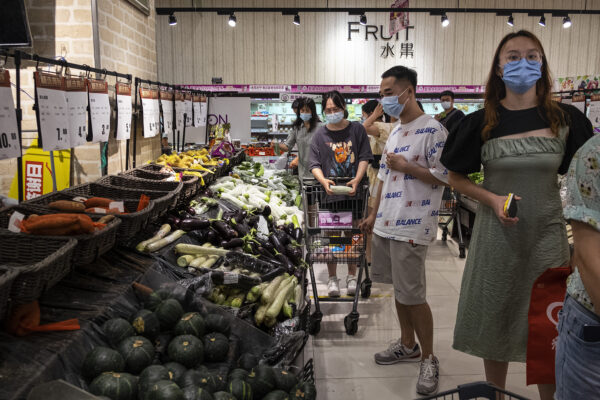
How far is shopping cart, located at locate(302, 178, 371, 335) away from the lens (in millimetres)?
3873

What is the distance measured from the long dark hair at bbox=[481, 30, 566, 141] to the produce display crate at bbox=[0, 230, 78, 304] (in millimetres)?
1864

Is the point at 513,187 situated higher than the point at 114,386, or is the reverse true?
the point at 513,187

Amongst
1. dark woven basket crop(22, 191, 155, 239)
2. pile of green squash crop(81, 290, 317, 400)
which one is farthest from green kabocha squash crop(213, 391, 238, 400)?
dark woven basket crop(22, 191, 155, 239)

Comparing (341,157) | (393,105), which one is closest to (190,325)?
(393,105)

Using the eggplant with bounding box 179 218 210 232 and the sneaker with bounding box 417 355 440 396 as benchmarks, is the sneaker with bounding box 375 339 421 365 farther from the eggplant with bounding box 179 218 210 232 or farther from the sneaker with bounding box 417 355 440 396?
the eggplant with bounding box 179 218 210 232

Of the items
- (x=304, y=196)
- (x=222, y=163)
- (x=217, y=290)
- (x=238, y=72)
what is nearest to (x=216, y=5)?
(x=238, y=72)

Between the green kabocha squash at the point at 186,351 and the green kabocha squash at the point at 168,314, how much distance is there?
13cm

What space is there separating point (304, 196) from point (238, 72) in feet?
29.5

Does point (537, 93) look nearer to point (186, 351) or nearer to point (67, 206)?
point (186, 351)

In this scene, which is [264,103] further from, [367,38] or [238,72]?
[367,38]

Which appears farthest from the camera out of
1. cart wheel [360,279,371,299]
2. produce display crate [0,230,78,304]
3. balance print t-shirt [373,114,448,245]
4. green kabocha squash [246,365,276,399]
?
cart wheel [360,279,371,299]

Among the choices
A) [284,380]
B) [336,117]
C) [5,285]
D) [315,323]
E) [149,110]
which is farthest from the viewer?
[149,110]

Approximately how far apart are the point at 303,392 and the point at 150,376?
553 mm

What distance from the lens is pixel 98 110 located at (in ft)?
11.4
